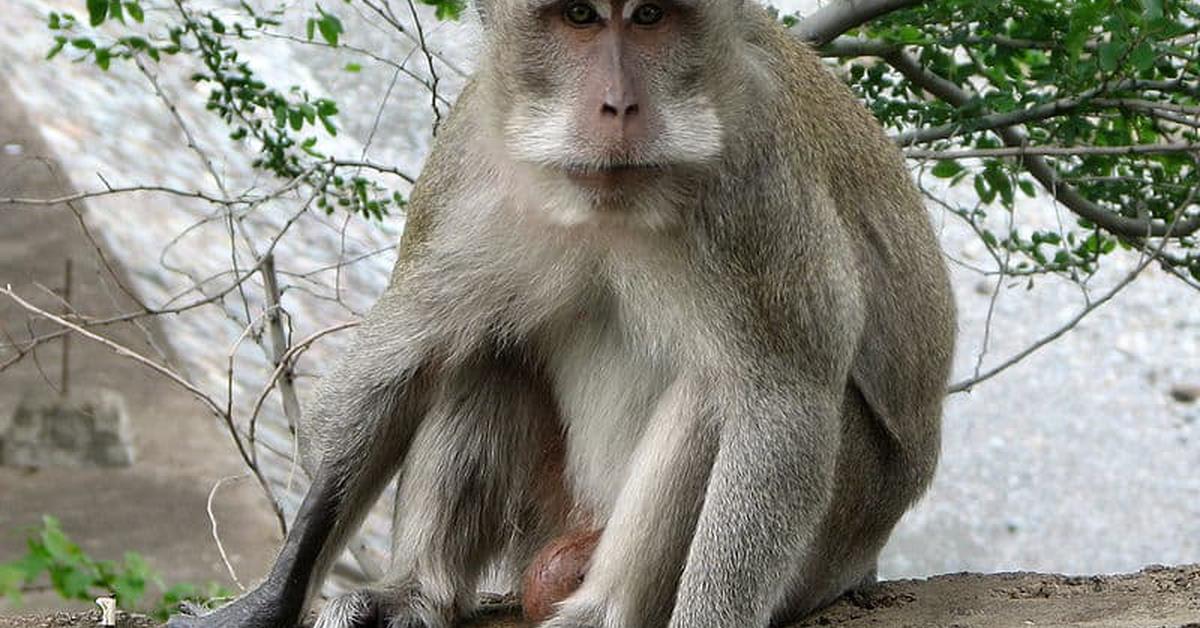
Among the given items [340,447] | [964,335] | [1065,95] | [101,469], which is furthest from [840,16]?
[964,335]

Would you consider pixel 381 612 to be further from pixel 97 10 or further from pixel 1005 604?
pixel 97 10

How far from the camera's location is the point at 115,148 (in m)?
13.9

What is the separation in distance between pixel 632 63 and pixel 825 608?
7.45 ft

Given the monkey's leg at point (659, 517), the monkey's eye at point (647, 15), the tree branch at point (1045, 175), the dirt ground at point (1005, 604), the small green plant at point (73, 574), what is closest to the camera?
the monkey's eye at point (647, 15)

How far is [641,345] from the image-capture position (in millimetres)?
5414

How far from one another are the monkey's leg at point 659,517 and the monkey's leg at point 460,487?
67cm

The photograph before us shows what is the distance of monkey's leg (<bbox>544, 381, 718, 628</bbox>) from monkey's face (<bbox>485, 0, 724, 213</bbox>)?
34.0 inches

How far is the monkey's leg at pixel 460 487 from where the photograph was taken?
5746 millimetres

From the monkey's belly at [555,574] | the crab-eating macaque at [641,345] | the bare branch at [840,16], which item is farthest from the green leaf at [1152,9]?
the monkey's belly at [555,574]

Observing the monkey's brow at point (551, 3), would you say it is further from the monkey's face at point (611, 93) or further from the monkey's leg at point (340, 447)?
the monkey's leg at point (340, 447)

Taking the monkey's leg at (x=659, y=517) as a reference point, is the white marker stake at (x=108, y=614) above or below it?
below

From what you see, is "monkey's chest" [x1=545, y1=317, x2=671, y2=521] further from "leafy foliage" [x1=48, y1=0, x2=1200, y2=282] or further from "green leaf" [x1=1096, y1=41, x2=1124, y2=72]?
"green leaf" [x1=1096, y1=41, x2=1124, y2=72]

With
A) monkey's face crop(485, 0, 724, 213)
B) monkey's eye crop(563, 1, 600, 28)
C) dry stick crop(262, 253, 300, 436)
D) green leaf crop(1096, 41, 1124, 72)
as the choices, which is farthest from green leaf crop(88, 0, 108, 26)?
green leaf crop(1096, 41, 1124, 72)

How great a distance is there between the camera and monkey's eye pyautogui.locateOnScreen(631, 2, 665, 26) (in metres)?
4.69
